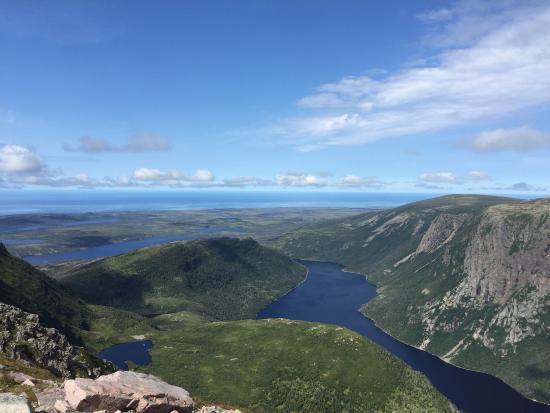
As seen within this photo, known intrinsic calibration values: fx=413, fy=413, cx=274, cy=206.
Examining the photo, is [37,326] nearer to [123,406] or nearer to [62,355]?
[62,355]

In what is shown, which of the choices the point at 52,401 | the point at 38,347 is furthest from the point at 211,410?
the point at 38,347

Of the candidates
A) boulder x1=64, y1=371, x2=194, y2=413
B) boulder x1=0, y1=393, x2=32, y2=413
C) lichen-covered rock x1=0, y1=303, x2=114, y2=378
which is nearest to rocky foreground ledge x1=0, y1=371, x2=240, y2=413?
boulder x1=64, y1=371, x2=194, y2=413

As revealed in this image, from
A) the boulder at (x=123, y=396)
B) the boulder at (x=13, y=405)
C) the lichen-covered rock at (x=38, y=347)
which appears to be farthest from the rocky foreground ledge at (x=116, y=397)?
the lichen-covered rock at (x=38, y=347)

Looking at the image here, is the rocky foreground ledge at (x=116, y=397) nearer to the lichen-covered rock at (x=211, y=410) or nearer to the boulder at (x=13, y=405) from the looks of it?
the lichen-covered rock at (x=211, y=410)

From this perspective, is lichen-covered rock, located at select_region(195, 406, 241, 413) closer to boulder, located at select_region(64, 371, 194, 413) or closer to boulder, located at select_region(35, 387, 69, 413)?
boulder, located at select_region(64, 371, 194, 413)

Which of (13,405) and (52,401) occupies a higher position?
(13,405)

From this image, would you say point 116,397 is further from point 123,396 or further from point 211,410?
point 211,410
